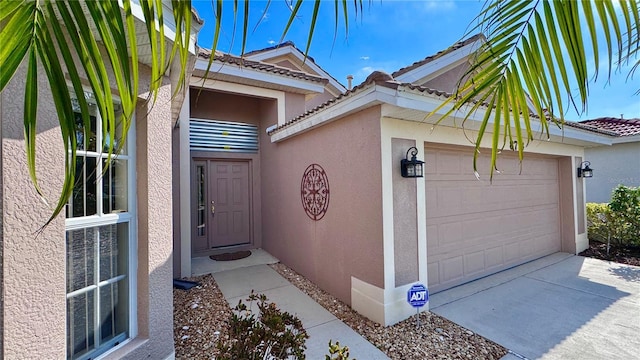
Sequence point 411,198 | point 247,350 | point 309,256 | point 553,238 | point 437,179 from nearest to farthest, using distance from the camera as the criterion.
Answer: point 247,350 → point 411,198 → point 437,179 → point 309,256 → point 553,238

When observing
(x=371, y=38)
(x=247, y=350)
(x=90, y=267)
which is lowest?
(x=247, y=350)

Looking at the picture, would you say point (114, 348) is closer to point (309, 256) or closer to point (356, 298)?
point (356, 298)

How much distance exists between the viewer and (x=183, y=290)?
19.8 ft

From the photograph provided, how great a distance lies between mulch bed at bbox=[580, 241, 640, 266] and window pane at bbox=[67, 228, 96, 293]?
11.6m

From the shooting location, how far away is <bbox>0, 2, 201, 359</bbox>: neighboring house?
209cm

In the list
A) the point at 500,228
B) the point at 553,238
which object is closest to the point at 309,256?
the point at 500,228

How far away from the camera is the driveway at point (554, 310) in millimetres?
3850

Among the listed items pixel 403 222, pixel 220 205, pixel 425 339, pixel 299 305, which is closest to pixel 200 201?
pixel 220 205

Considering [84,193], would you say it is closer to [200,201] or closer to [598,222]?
[200,201]

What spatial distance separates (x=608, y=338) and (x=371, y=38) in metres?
5.41

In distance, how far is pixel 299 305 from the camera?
5301 mm

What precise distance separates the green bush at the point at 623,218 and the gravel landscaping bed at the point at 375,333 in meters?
7.75

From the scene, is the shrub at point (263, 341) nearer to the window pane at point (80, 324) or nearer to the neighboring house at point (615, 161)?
the window pane at point (80, 324)

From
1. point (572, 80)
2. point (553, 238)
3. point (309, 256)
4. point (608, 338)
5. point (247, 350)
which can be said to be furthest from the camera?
point (553, 238)
